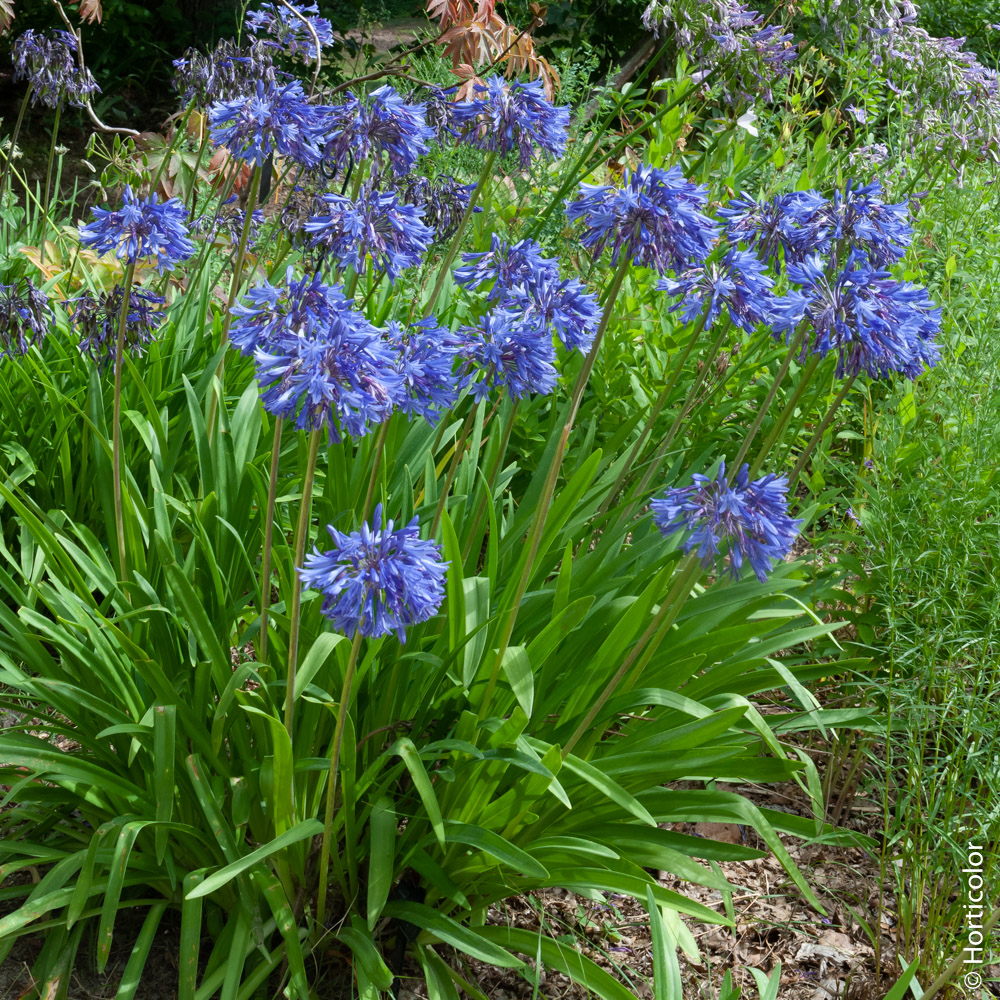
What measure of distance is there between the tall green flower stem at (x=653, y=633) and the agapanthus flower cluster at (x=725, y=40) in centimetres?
164

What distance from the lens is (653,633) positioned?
1.99m

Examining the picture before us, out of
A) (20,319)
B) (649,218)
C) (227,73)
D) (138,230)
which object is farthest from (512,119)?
(20,319)

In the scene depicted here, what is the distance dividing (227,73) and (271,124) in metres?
0.85

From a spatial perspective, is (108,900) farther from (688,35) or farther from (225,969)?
(688,35)

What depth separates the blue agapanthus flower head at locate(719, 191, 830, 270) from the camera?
1959mm

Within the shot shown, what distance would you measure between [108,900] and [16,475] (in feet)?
5.03

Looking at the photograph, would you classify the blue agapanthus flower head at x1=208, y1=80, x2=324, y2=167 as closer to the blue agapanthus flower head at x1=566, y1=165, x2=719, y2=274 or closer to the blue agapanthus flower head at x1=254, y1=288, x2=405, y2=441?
the blue agapanthus flower head at x1=566, y1=165, x2=719, y2=274

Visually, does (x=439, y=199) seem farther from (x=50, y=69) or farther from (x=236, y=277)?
(x=50, y=69)

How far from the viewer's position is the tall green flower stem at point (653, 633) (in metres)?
1.80

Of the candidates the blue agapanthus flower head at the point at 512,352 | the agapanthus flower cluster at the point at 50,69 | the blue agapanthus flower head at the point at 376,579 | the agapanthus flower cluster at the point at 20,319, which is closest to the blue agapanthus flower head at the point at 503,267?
the blue agapanthus flower head at the point at 512,352

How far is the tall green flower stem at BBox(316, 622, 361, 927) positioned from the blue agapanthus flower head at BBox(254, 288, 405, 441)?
35 cm

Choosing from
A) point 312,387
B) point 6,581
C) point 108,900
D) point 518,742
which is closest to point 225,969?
point 108,900

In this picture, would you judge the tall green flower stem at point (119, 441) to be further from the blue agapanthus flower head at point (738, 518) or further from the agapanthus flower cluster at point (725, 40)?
the agapanthus flower cluster at point (725, 40)

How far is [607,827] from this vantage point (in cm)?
212
